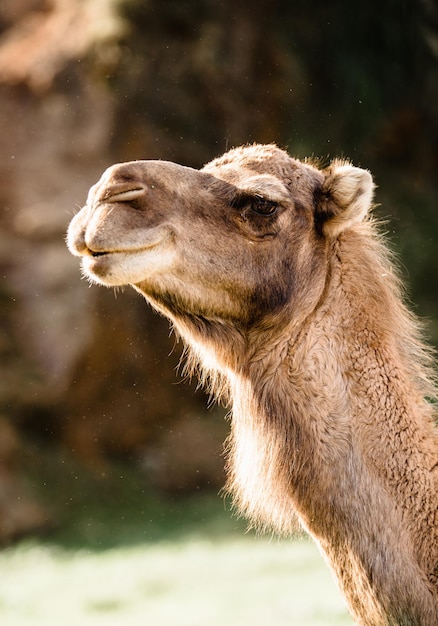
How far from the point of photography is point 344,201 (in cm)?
383

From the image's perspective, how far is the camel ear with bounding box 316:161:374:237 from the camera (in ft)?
12.6

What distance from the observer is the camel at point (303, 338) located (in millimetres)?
3424

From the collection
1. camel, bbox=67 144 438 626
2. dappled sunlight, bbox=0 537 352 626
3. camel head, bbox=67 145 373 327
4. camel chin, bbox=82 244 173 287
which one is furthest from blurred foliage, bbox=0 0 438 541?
camel chin, bbox=82 244 173 287

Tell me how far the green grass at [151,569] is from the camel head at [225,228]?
114 inches

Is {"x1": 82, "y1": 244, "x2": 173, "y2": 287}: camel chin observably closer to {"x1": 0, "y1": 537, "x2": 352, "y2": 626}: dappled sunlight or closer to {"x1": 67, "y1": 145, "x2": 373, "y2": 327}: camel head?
{"x1": 67, "y1": 145, "x2": 373, "y2": 327}: camel head

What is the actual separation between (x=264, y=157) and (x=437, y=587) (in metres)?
1.75

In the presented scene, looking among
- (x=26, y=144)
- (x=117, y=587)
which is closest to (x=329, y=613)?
(x=117, y=587)

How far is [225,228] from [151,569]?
4.62 meters

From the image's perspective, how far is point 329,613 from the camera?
6.16 meters

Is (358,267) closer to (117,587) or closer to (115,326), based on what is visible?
(117,587)

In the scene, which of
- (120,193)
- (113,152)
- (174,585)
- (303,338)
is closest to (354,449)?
(303,338)

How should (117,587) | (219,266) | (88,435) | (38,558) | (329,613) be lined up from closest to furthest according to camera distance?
(219,266), (329,613), (117,587), (38,558), (88,435)

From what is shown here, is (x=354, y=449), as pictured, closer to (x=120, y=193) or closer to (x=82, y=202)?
(x=120, y=193)

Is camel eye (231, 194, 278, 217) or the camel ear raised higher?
the camel ear
